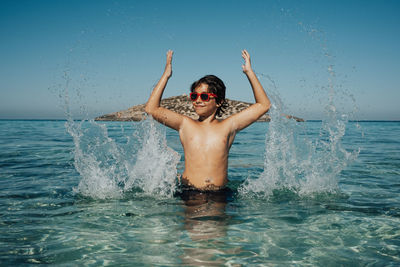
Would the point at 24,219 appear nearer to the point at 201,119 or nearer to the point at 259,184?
the point at 201,119

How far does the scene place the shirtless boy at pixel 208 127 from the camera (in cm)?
357

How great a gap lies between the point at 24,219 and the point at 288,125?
3835mm

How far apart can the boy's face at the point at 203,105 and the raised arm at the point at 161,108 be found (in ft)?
0.73

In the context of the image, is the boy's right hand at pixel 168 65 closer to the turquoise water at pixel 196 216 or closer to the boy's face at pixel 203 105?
the boy's face at pixel 203 105

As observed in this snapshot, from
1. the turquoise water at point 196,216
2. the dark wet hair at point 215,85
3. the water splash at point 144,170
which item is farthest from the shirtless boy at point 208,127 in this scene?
the water splash at point 144,170

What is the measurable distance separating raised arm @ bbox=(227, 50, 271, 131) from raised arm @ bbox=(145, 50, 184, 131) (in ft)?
2.12

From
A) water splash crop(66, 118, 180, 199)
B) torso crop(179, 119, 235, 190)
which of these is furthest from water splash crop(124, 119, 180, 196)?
torso crop(179, 119, 235, 190)

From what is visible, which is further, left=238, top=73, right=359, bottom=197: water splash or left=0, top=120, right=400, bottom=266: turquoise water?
left=238, top=73, right=359, bottom=197: water splash

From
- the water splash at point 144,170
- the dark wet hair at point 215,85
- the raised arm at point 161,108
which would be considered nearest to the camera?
the raised arm at point 161,108

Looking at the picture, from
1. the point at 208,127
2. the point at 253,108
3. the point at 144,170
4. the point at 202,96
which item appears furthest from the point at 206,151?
the point at 144,170

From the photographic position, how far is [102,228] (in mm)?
2975

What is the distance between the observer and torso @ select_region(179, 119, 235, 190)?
141 inches

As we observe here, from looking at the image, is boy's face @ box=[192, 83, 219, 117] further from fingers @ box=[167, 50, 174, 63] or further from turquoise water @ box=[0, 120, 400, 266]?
turquoise water @ box=[0, 120, 400, 266]

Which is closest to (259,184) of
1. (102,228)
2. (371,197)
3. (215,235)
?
(371,197)
